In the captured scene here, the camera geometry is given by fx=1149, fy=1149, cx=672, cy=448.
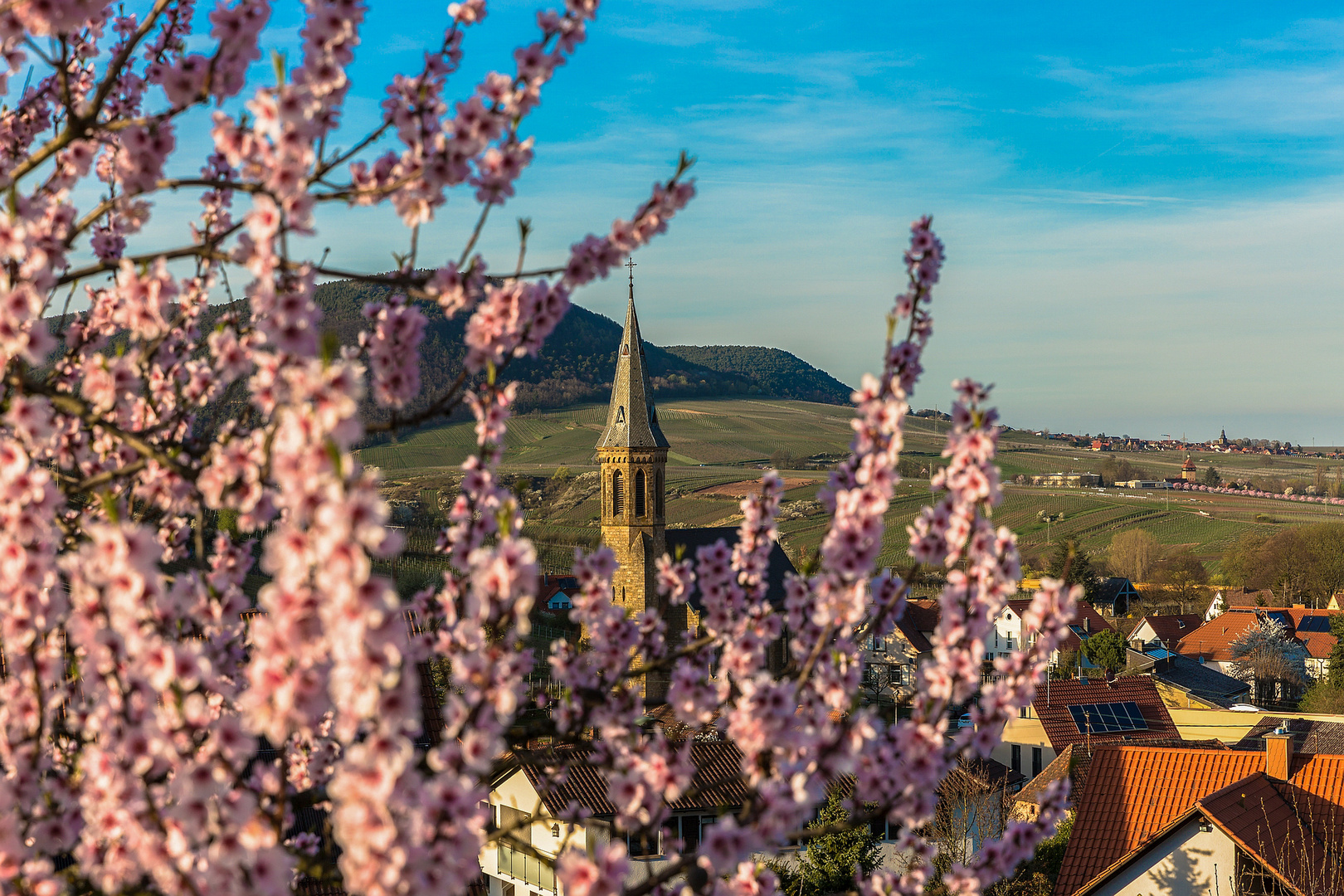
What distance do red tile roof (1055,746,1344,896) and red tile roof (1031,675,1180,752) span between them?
1834 centimetres

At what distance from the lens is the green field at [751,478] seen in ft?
405

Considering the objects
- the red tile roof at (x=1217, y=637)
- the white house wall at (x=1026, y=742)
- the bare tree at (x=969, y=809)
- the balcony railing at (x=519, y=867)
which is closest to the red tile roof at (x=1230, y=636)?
the red tile roof at (x=1217, y=637)

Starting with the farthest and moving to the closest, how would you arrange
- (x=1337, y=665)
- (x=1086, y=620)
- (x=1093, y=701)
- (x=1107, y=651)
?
(x=1086, y=620), (x=1107, y=651), (x=1337, y=665), (x=1093, y=701)

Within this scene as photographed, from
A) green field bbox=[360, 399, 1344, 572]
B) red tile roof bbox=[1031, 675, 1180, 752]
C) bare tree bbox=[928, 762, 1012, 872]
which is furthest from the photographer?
A: green field bbox=[360, 399, 1344, 572]

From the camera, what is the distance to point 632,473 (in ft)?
242

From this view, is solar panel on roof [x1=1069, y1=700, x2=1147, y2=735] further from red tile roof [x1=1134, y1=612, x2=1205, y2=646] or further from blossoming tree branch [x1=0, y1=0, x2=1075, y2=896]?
red tile roof [x1=1134, y1=612, x2=1205, y2=646]

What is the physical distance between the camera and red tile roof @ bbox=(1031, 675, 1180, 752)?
43000 millimetres

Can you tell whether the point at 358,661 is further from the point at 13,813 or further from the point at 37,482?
the point at 13,813

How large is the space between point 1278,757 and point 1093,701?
2310cm

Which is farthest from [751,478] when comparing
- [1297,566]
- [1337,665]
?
[1337,665]

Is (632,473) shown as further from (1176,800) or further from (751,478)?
(751,478)

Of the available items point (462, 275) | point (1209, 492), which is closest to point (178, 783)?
point (462, 275)

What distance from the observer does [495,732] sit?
402cm

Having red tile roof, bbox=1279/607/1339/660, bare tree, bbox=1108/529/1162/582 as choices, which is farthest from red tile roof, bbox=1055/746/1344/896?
bare tree, bbox=1108/529/1162/582
